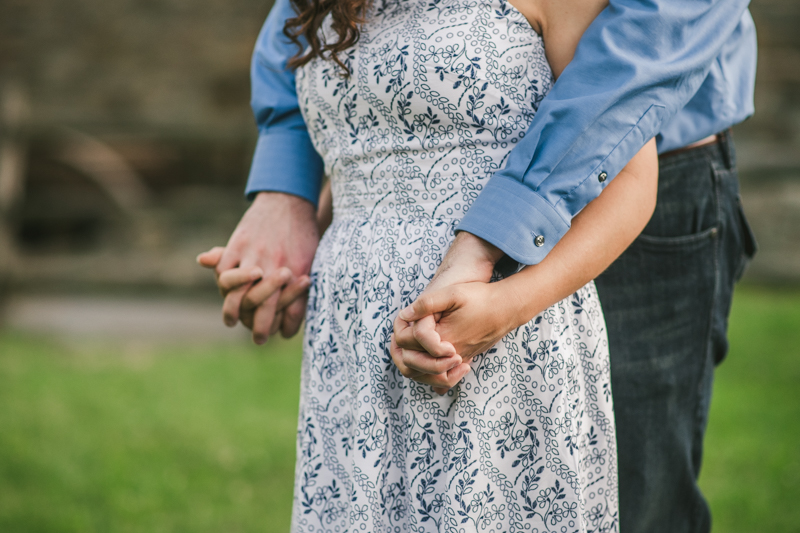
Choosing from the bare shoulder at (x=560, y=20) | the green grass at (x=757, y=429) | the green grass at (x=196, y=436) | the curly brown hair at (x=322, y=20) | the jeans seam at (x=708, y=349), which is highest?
the curly brown hair at (x=322, y=20)

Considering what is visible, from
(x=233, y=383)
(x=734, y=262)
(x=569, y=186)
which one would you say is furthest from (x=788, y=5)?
(x=569, y=186)

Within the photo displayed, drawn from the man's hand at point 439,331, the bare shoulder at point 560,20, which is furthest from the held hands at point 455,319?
the bare shoulder at point 560,20

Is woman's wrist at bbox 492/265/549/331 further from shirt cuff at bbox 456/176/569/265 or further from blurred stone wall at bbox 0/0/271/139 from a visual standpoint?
blurred stone wall at bbox 0/0/271/139

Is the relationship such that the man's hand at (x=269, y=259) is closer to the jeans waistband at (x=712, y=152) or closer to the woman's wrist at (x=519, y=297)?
the woman's wrist at (x=519, y=297)

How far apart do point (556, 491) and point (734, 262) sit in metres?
0.62

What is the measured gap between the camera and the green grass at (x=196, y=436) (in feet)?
8.07

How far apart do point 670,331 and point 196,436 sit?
240cm

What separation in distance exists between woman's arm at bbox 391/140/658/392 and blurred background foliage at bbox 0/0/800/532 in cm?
176

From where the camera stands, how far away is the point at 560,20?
97 cm

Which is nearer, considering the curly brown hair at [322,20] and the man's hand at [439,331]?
the man's hand at [439,331]

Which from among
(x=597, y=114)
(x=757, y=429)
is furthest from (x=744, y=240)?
(x=757, y=429)

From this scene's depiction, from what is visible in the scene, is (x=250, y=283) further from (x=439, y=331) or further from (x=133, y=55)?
(x=133, y=55)

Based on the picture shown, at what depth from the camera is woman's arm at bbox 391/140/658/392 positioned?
0.87 meters

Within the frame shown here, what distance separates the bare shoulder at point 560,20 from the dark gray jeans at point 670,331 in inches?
12.8
